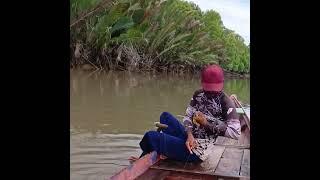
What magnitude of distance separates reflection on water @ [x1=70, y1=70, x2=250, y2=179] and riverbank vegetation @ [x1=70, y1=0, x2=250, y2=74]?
179 centimetres

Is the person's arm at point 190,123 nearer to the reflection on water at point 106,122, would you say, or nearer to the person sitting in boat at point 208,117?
the person sitting in boat at point 208,117

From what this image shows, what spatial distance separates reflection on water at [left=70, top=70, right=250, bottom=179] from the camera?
13.7 ft

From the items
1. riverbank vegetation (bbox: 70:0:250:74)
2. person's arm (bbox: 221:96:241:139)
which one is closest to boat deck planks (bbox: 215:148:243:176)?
person's arm (bbox: 221:96:241:139)

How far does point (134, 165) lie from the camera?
2.78 m

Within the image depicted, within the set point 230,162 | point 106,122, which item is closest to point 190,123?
point 230,162

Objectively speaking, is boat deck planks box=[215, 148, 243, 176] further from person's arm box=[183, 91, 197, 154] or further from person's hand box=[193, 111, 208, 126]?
person's hand box=[193, 111, 208, 126]

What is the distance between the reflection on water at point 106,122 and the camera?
4180mm

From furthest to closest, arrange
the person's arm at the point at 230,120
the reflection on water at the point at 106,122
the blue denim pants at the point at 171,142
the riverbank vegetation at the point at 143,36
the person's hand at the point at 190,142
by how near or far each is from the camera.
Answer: the riverbank vegetation at the point at 143,36 → the reflection on water at the point at 106,122 → the blue denim pants at the point at 171,142 → the person's hand at the point at 190,142 → the person's arm at the point at 230,120

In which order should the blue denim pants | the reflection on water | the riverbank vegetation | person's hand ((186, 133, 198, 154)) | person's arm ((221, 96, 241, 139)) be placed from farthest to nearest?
the riverbank vegetation, the reflection on water, the blue denim pants, person's hand ((186, 133, 198, 154)), person's arm ((221, 96, 241, 139))

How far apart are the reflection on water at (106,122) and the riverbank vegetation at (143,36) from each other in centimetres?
179

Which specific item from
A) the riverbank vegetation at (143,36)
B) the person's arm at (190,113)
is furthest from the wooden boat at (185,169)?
the riverbank vegetation at (143,36)

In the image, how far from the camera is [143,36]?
15.2 m
